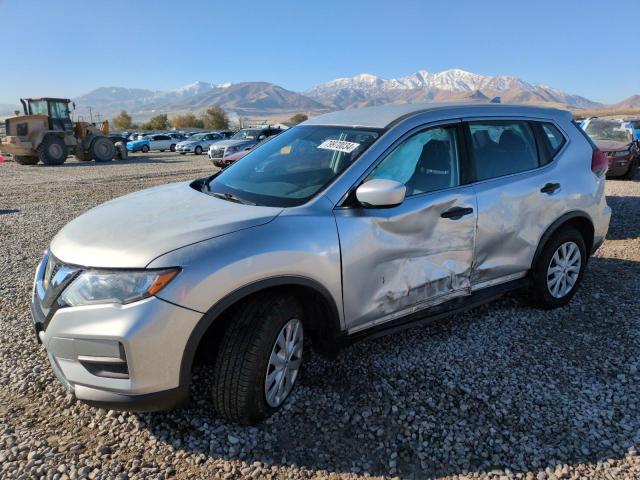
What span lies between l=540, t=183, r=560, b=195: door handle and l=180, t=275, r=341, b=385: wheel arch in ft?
A: 7.00

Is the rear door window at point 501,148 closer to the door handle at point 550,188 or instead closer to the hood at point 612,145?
the door handle at point 550,188

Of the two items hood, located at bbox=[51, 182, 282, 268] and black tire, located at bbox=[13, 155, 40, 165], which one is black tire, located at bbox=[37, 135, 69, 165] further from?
hood, located at bbox=[51, 182, 282, 268]

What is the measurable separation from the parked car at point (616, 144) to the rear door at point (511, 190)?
921 cm

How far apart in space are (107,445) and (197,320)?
3.16ft

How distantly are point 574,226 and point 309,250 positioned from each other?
2802 millimetres

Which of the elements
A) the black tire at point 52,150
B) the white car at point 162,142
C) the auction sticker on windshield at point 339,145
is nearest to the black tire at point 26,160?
the black tire at point 52,150

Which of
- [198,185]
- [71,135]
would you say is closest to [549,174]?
[198,185]

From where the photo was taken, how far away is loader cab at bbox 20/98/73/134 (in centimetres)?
2173

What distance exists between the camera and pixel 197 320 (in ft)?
7.57

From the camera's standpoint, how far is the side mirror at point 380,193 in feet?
9.00

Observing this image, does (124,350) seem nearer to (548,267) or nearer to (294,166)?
(294,166)

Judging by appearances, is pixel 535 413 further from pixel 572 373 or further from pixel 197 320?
pixel 197 320

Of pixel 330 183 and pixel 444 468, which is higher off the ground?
pixel 330 183

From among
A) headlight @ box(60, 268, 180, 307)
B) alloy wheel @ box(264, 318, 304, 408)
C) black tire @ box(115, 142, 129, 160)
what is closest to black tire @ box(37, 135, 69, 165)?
black tire @ box(115, 142, 129, 160)
